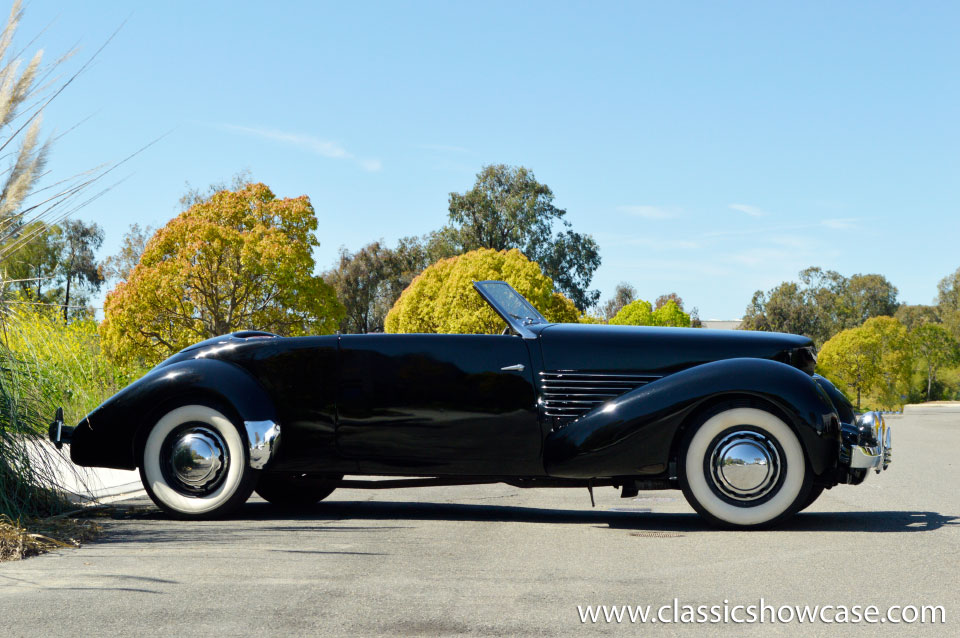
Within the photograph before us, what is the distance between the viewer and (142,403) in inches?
253

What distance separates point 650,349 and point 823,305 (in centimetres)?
9283

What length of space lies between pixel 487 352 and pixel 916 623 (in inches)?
131

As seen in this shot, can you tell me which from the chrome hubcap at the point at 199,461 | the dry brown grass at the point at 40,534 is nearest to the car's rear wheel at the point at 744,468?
the chrome hubcap at the point at 199,461

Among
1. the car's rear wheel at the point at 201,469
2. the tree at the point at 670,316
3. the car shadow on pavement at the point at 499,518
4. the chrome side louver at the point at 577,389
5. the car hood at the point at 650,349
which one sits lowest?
the car shadow on pavement at the point at 499,518

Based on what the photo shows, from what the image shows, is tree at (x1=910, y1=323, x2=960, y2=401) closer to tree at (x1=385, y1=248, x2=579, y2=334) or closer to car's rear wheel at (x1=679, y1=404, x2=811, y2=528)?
tree at (x1=385, y1=248, x2=579, y2=334)

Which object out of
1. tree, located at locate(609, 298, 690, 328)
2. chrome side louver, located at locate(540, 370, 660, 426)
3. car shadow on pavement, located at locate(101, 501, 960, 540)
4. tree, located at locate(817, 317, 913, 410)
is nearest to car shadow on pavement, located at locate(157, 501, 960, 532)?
car shadow on pavement, located at locate(101, 501, 960, 540)

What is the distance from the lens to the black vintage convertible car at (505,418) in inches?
222

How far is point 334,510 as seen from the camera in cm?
702

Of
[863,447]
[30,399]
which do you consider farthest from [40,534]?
[863,447]

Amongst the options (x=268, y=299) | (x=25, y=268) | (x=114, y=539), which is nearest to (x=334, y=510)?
(x=114, y=539)

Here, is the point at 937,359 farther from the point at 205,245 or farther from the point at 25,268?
the point at 25,268

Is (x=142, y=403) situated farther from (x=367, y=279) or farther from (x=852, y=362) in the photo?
(x=852, y=362)

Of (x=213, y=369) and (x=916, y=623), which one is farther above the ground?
(x=213, y=369)

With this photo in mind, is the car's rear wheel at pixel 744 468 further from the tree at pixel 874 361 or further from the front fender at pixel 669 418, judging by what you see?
the tree at pixel 874 361
